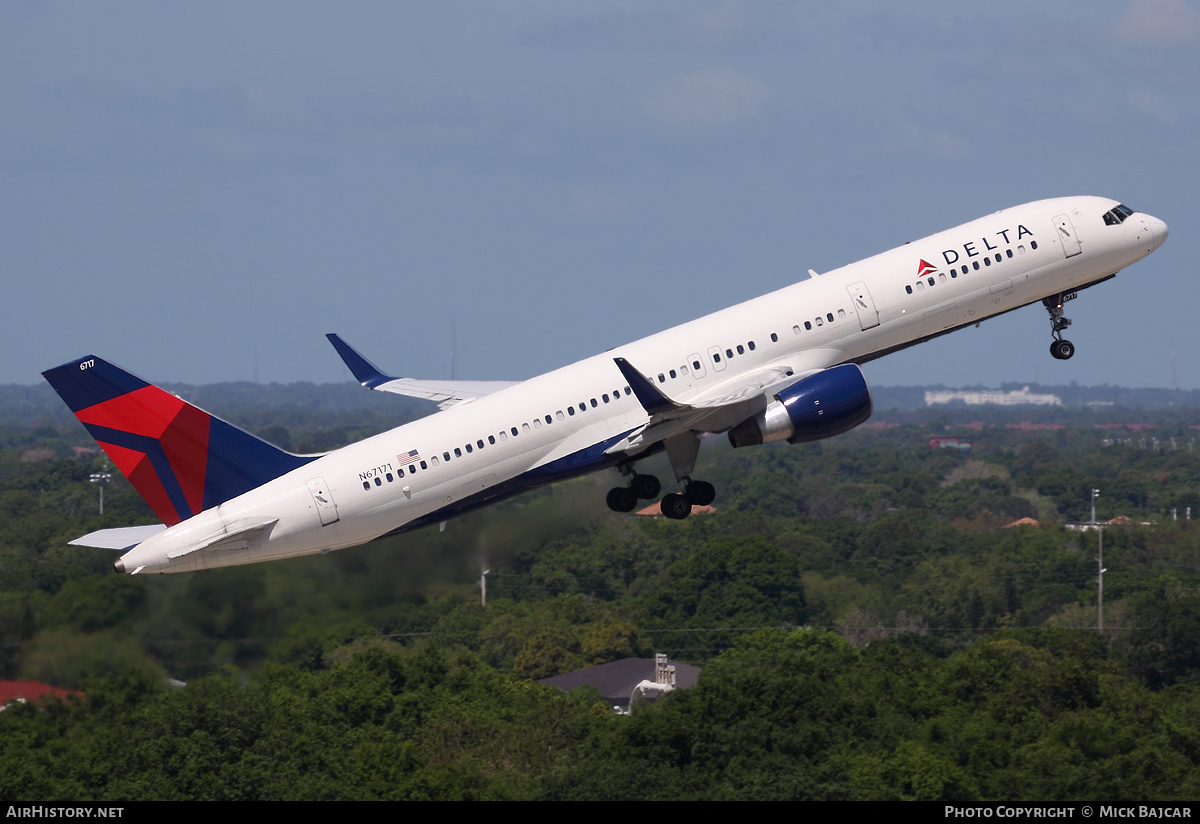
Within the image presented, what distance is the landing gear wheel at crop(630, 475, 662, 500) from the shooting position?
56406 mm

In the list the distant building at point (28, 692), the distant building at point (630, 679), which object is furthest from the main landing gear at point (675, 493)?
the distant building at point (630, 679)

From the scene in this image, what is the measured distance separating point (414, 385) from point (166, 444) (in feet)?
44.5

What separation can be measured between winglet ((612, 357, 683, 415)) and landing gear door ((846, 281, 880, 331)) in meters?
7.83

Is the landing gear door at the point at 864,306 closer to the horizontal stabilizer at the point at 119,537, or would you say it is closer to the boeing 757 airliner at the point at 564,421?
the boeing 757 airliner at the point at 564,421

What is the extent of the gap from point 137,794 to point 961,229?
4955 cm

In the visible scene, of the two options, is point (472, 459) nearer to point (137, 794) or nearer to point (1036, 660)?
point (137, 794)

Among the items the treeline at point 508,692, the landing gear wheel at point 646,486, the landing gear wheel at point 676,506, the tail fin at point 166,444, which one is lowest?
the treeline at point 508,692

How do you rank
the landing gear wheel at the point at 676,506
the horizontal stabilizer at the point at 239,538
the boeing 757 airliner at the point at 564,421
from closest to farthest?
1. the horizontal stabilizer at the point at 239,538
2. the boeing 757 airliner at the point at 564,421
3. the landing gear wheel at the point at 676,506

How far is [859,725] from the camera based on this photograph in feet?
307

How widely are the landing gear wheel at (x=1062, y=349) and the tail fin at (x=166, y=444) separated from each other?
93.6 feet

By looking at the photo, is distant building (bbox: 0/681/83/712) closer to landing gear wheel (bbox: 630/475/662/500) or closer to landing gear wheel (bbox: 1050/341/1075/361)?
landing gear wheel (bbox: 630/475/662/500)

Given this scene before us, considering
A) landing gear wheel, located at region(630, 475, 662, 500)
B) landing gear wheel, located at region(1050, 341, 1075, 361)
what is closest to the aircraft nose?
landing gear wheel, located at region(1050, 341, 1075, 361)

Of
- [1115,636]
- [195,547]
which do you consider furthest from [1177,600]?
[195,547]

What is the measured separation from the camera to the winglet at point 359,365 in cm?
6100
